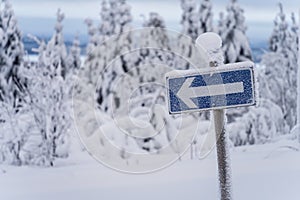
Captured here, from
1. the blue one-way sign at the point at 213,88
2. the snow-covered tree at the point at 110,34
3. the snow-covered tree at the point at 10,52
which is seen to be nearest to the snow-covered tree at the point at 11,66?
the snow-covered tree at the point at 10,52

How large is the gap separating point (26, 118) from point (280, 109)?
238 inches

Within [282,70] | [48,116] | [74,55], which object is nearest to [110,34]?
[74,55]

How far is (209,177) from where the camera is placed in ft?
18.7

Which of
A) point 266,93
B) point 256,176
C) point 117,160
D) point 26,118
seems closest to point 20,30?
point 26,118

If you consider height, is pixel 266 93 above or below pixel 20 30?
below

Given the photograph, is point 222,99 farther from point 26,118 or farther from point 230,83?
point 26,118

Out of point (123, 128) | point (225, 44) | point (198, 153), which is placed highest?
point (225, 44)

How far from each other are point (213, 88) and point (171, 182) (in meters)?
3.58

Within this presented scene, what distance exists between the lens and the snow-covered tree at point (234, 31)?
1595 cm

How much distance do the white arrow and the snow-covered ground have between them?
269 cm

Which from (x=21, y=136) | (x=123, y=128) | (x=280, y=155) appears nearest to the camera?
(x=280, y=155)

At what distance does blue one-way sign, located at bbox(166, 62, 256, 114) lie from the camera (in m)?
2.02

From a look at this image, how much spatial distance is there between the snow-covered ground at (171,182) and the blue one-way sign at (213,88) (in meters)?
2.69

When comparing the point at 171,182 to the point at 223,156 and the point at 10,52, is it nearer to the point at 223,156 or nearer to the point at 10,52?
the point at 223,156
